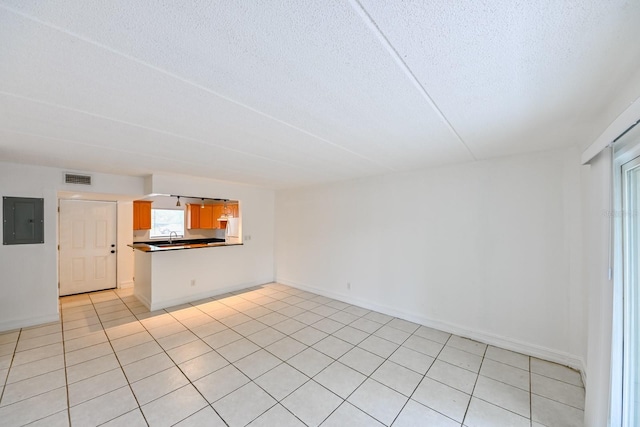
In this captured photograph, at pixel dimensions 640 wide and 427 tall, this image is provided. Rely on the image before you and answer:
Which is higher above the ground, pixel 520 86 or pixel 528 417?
pixel 520 86

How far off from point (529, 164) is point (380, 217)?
6.50 ft

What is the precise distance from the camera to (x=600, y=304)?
1.67 metres

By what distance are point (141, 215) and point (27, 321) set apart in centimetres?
306

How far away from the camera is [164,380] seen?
7.79 feet

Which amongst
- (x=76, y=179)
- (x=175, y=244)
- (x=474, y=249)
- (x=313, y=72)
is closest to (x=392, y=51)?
(x=313, y=72)

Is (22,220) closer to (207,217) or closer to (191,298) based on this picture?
(191,298)

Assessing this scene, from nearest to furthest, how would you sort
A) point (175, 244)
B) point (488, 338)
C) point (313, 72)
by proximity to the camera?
point (313, 72) → point (488, 338) → point (175, 244)

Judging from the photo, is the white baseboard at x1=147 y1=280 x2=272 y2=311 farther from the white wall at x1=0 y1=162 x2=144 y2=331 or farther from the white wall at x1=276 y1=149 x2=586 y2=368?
the white wall at x1=276 y1=149 x2=586 y2=368

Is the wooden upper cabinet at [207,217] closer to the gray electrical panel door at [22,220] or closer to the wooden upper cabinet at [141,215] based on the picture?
the wooden upper cabinet at [141,215]

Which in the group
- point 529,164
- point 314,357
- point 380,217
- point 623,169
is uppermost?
point 529,164

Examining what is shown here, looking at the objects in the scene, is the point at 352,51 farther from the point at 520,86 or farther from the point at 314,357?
the point at 314,357

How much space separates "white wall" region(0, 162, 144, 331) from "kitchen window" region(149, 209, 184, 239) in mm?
3002

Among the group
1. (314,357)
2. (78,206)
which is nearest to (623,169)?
(314,357)

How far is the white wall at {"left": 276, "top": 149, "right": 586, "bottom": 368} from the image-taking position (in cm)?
269
